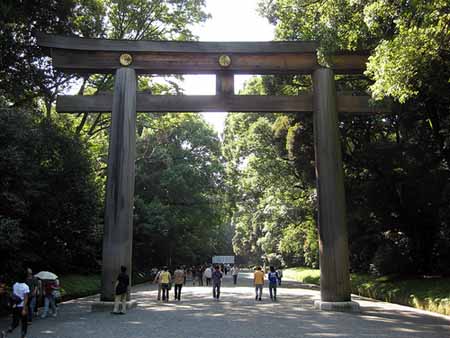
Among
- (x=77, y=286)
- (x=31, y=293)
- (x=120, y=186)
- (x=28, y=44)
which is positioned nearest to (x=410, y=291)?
(x=120, y=186)

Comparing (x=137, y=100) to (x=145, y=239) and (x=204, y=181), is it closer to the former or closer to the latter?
(x=145, y=239)

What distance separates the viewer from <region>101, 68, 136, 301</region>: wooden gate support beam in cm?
1164

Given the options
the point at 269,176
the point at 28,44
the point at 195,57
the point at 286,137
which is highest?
the point at 28,44

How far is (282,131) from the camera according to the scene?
20156 mm

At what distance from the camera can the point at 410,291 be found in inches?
547

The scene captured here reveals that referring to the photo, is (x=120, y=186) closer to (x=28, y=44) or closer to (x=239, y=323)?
(x=239, y=323)

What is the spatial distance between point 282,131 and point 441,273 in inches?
364

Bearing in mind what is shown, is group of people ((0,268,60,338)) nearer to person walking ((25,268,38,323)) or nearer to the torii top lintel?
person walking ((25,268,38,323))

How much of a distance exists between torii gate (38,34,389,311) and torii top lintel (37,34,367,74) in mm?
30

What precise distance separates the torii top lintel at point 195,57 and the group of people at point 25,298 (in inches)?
261

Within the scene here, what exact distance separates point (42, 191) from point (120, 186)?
3.06 metres

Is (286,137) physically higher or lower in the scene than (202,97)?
higher

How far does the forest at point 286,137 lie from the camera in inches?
372

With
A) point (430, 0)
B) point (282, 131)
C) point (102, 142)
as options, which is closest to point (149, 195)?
point (102, 142)
